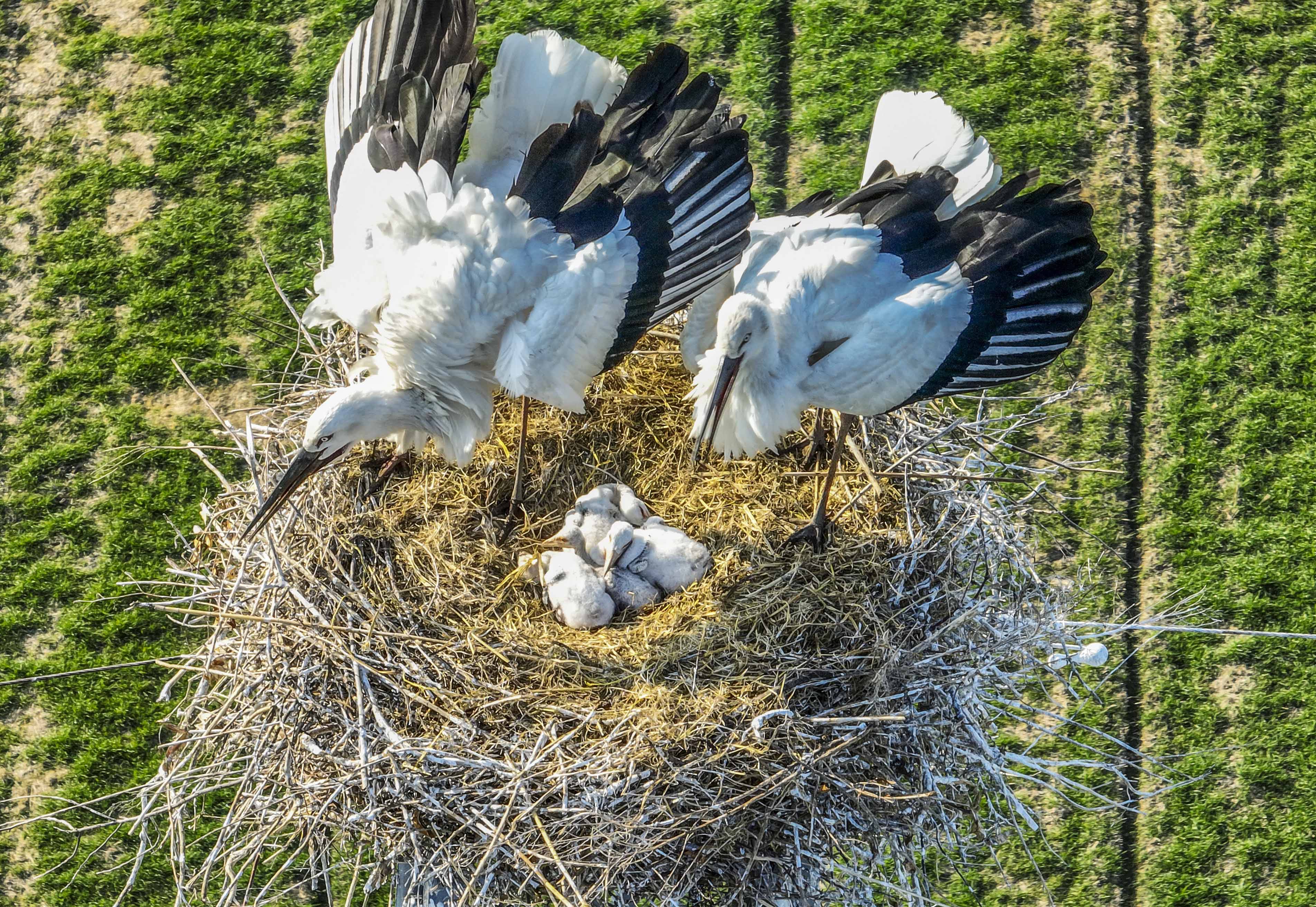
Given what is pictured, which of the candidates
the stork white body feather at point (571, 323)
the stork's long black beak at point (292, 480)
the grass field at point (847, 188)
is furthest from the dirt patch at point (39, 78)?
the stork white body feather at point (571, 323)

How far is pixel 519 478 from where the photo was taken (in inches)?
144

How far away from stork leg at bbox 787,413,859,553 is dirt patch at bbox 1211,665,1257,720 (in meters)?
1.82

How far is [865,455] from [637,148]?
3.83 feet

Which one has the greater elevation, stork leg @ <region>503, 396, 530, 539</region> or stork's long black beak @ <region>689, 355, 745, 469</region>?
stork's long black beak @ <region>689, 355, 745, 469</region>

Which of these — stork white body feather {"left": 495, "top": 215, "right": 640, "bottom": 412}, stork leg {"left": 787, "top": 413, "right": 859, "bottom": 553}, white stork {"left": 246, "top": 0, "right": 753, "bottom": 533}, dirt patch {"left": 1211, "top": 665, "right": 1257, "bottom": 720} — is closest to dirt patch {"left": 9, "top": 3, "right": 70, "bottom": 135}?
white stork {"left": 246, "top": 0, "right": 753, "bottom": 533}

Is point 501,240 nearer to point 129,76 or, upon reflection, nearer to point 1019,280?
point 1019,280

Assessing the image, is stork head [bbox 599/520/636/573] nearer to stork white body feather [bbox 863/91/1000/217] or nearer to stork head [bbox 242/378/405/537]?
stork head [bbox 242/378/405/537]

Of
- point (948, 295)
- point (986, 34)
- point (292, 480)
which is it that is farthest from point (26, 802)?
point (986, 34)

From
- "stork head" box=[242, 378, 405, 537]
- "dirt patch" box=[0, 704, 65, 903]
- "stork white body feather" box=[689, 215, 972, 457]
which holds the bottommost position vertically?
"dirt patch" box=[0, 704, 65, 903]

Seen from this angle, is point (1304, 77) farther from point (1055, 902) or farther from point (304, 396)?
point (304, 396)

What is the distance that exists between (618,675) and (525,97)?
5.68 ft

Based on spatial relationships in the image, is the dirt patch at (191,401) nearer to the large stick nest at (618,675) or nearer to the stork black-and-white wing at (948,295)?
the large stick nest at (618,675)

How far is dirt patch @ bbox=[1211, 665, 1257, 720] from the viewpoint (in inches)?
168

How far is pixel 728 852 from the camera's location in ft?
9.80
